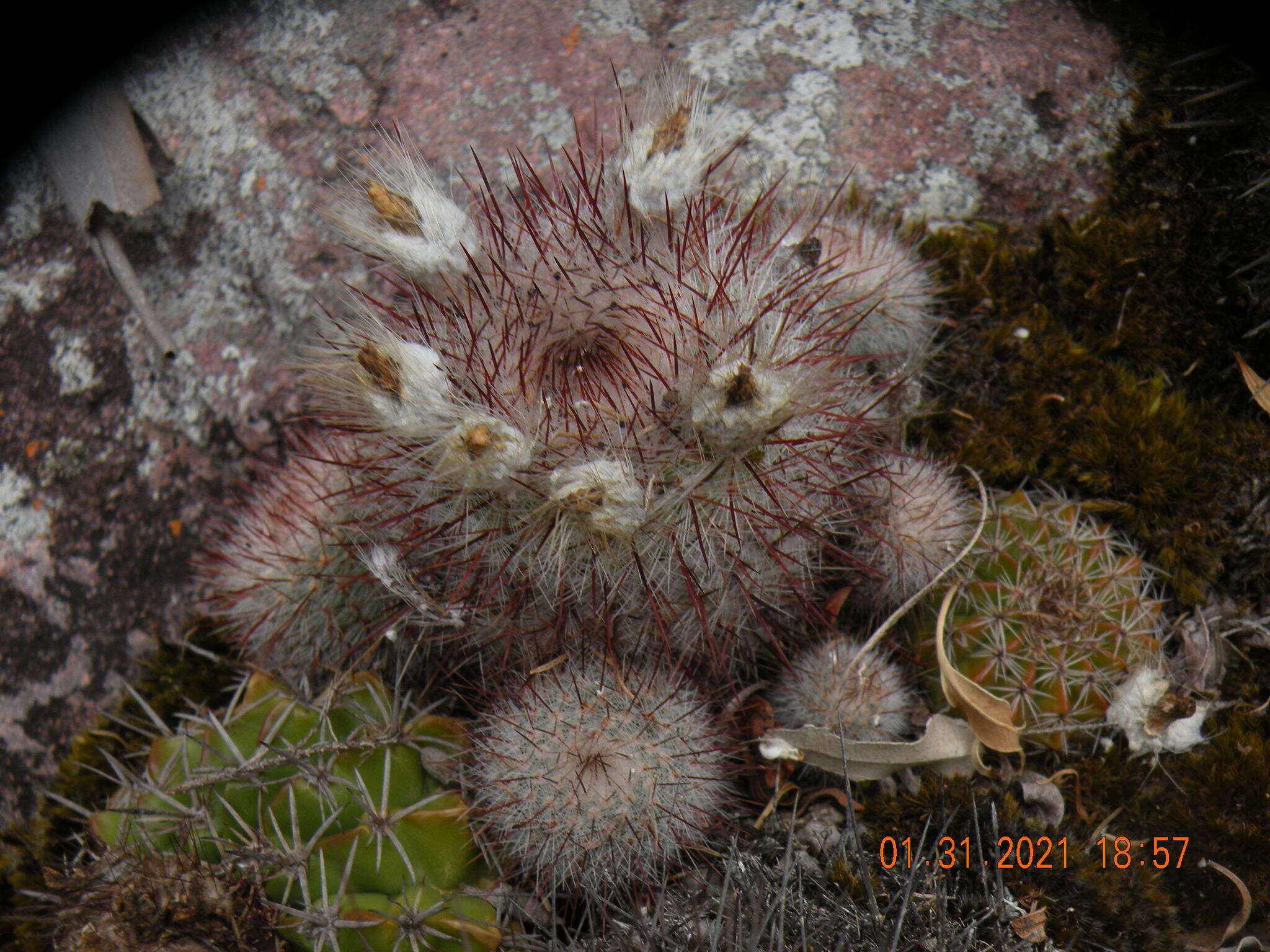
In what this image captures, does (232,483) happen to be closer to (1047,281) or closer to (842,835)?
(842,835)

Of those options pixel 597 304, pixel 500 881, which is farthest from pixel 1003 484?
pixel 500 881

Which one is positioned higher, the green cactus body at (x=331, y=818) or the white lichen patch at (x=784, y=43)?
the white lichen patch at (x=784, y=43)

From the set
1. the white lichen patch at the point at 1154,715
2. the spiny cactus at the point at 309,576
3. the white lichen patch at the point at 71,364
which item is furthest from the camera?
the white lichen patch at the point at 71,364

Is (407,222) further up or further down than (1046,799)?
further up

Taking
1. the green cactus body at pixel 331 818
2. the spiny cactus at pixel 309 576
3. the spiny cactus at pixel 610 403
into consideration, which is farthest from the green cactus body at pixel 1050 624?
the spiny cactus at pixel 309 576

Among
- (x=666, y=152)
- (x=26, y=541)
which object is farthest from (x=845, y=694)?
(x=26, y=541)

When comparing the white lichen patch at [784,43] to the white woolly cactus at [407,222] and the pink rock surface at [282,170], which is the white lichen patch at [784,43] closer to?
the pink rock surface at [282,170]
